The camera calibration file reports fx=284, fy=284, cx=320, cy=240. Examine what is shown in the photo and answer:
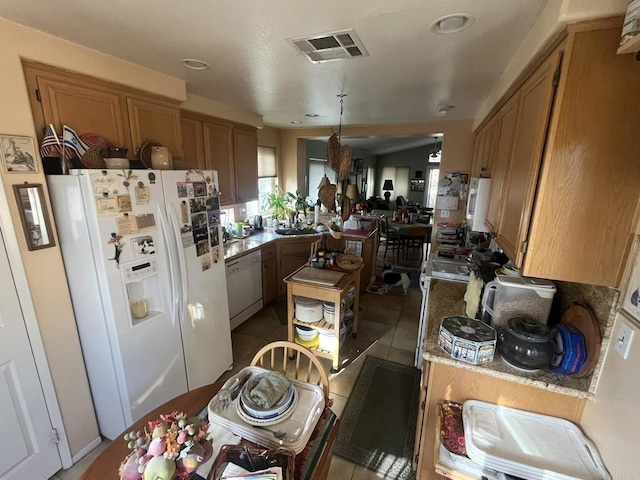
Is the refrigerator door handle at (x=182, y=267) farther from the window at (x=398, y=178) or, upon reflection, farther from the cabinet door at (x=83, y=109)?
the window at (x=398, y=178)

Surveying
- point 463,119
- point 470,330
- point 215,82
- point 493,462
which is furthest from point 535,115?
point 463,119

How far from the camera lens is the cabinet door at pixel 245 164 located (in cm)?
336

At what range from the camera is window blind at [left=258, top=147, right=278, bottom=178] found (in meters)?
4.23

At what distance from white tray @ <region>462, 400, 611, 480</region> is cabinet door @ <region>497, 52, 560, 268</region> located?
0.69 metres

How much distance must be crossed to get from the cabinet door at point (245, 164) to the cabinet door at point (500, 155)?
2612 mm

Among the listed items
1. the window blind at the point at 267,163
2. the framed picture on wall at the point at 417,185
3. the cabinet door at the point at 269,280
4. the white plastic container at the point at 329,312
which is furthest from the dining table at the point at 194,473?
the framed picture on wall at the point at 417,185

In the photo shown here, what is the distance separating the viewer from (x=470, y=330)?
139cm

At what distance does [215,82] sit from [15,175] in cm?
143

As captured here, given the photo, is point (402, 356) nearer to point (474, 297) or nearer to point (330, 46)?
point (474, 297)

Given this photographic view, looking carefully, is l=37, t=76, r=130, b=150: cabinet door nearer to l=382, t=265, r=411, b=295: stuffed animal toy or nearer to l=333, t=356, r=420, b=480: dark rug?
l=333, t=356, r=420, b=480: dark rug

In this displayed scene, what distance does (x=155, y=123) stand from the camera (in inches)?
84.0

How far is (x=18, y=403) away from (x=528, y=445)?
2.45 metres

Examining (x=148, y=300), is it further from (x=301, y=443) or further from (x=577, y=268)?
(x=577, y=268)

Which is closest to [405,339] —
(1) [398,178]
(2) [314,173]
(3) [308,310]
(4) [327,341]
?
(4) [327,341]
